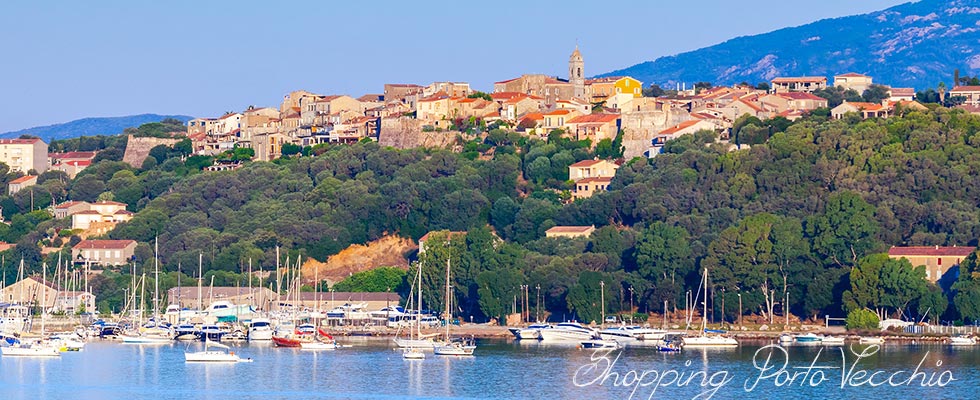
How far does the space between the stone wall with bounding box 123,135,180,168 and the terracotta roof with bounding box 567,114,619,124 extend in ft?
99.6

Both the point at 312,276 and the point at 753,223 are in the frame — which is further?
Result: the point at 312,276

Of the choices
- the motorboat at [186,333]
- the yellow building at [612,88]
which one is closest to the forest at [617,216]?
the motorboat at [186,333]

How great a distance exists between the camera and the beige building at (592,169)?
90.9 m

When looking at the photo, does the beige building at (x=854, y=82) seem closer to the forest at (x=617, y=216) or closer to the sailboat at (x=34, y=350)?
the forest at (x=617, y=216)

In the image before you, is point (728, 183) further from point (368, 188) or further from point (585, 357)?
point (585, 357)

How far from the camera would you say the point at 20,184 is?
10981 centimetres

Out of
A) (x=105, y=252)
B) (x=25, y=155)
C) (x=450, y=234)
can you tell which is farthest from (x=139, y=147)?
(x=450, y=234)

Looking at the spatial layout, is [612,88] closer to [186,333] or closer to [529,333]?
[529,333]

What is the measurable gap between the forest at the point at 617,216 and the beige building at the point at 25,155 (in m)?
11.5

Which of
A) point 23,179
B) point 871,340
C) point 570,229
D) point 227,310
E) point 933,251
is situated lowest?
point 871,340

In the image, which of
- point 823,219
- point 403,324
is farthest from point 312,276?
point 823,219

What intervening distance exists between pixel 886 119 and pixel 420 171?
75.7 feet

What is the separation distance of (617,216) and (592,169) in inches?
310

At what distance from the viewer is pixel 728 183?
3246 inches
